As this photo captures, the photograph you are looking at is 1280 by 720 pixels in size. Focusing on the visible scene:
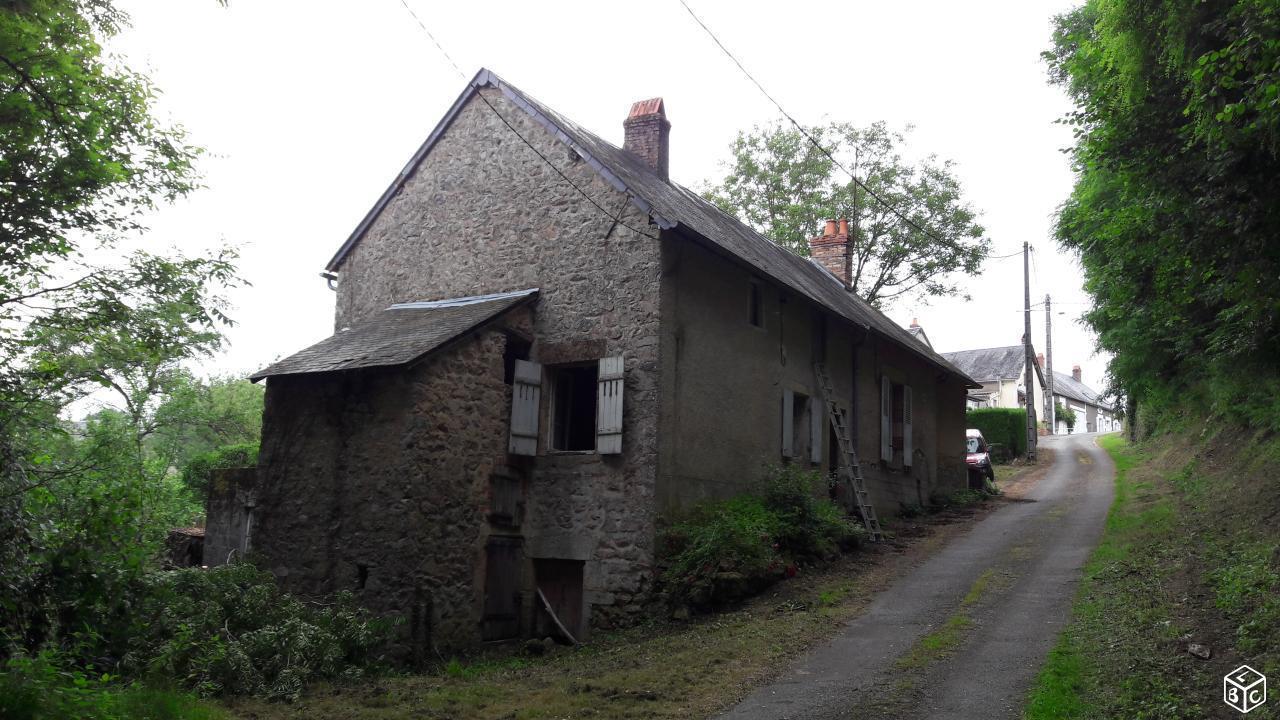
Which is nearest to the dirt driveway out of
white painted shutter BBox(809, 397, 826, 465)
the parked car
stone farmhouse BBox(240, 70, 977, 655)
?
white painted shutter BBox(809, 397, 826, 465)

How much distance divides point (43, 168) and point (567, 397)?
741cm

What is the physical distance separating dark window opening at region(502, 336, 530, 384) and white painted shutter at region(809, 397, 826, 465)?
592 cm

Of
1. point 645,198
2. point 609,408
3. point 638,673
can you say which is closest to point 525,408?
point 609,408

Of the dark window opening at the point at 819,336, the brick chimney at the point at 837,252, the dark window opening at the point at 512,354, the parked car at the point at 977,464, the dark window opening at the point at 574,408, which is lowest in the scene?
the parked car at the point at 977,464

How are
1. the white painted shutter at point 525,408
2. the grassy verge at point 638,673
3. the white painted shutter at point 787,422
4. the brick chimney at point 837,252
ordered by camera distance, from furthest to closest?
the brick chimney at point 837,252 → the white painted shutter at point 787,422 → the white painted shutter at point 525,408 → the grassy verge at point 638,673

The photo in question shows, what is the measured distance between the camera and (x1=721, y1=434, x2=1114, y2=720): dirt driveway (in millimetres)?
7505

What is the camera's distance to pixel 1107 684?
749 cm

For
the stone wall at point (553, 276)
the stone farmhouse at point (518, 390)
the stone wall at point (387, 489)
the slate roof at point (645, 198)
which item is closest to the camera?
the stone wall at point (387, 489)

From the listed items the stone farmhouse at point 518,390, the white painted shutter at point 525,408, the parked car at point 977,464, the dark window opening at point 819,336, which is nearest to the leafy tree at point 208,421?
the stone farmhouse at point 518,390

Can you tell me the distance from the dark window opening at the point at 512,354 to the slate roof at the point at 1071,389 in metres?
60.9

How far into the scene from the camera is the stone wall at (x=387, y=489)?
36.8 feet

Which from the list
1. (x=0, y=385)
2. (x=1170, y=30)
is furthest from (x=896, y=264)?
(x=0, y=385)

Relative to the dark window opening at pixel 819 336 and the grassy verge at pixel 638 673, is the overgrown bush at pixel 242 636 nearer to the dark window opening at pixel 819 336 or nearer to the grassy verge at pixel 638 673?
the grassy verge at pixel 638 673

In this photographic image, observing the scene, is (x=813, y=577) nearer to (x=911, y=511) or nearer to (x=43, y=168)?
(x=911, y=511)
